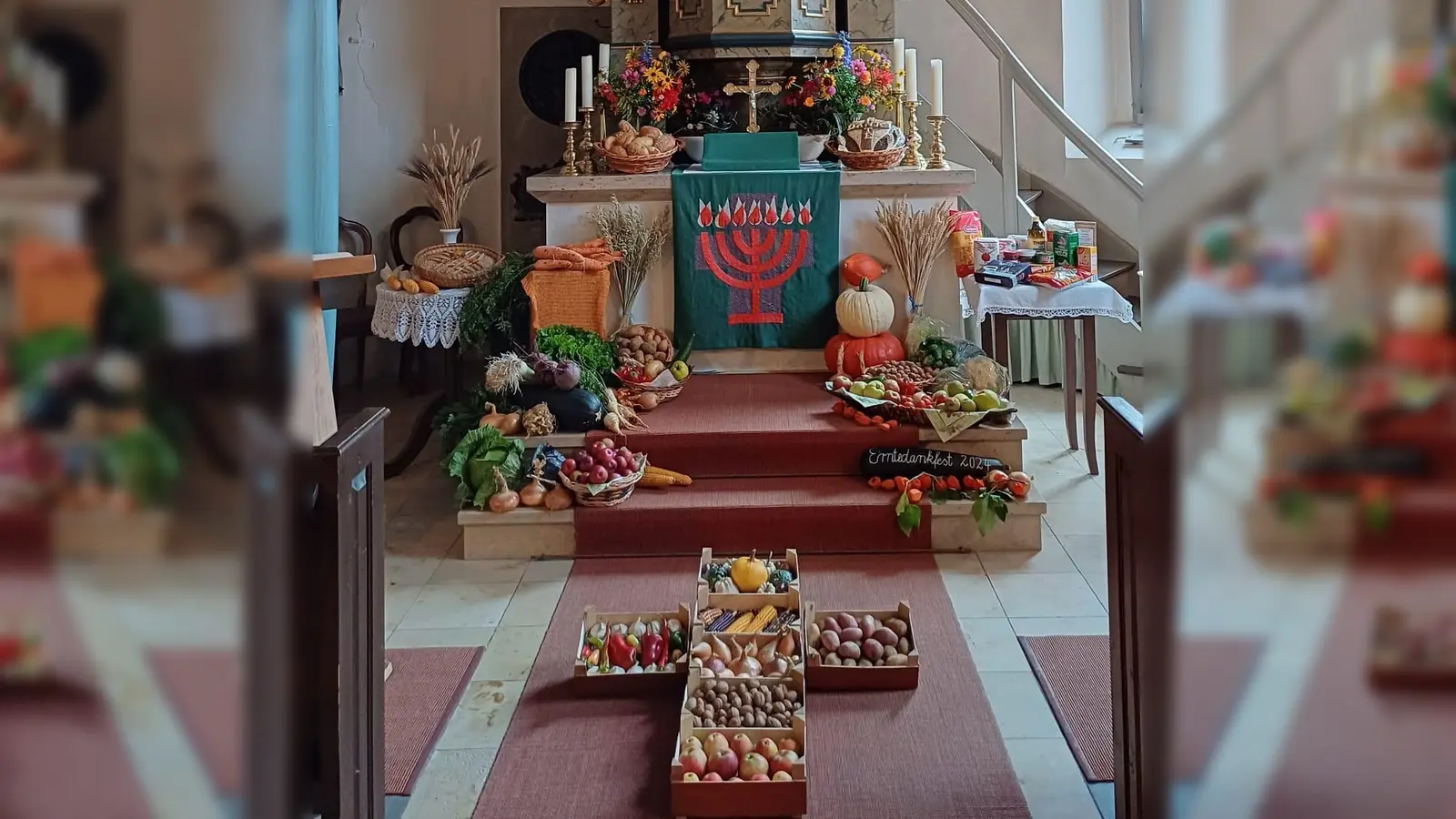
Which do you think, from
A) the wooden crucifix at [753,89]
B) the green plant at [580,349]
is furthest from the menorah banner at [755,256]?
the wooden crucifix at [753,89]

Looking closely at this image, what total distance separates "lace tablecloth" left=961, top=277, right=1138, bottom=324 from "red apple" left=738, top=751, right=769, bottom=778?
278 centimetres

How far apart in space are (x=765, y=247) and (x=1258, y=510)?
486cm

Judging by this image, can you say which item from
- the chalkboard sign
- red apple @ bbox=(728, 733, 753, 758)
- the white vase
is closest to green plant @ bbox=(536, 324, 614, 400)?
the chalkboard sign

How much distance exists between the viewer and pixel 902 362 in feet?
17.0

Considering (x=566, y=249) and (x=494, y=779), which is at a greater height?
(x=566, y=249)

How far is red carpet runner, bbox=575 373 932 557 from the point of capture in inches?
165

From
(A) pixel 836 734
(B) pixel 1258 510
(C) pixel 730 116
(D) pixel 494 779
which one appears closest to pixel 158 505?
(B) pixel 1258 510

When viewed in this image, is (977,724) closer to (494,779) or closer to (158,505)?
(494,779)

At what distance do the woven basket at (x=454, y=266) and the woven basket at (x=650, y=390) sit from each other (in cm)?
102

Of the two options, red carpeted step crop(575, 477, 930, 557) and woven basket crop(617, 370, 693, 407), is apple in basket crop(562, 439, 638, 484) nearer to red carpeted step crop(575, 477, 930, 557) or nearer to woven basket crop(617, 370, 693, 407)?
red carpeted step crop(575, 477, 930, 557)

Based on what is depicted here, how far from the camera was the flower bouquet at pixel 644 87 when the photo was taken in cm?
600

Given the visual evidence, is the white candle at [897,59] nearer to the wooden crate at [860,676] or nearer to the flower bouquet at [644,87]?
the flower bouquet at [644,87]

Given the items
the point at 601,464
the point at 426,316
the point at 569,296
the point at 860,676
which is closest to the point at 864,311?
the point at 569,296

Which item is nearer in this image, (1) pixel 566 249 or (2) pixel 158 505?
(2) pixel 158 505
